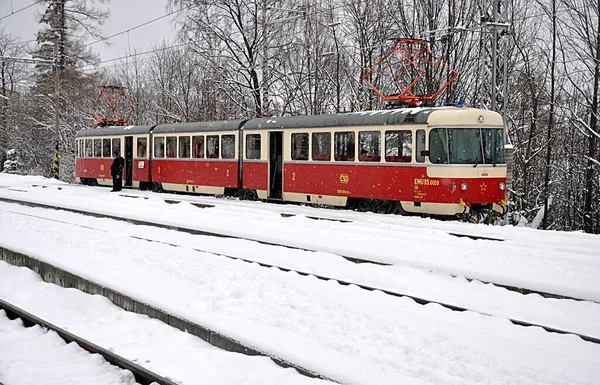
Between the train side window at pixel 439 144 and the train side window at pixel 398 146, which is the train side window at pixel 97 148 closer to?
the train side window at pixel 398 146

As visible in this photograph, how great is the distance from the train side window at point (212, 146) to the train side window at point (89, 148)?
9.46m

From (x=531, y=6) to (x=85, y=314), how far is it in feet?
71.3

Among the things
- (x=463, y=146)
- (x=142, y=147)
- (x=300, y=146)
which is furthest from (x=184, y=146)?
(x=463, y=146)

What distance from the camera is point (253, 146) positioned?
2056 centimetres

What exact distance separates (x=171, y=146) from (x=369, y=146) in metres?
10.5

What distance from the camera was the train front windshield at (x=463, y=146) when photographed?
49.4 ft

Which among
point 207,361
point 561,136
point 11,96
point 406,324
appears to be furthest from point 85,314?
point 11,96

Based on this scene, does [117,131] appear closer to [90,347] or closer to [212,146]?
[212,146]

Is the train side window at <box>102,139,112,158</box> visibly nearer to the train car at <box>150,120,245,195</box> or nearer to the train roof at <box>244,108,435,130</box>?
the train car at <box>150,120,245,195</box>

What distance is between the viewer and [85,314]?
7.70m

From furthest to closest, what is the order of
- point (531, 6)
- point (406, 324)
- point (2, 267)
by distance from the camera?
point (531, 6) → point (2, 267) → point (406, 324)

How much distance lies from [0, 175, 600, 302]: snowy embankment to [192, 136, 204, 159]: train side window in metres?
5.31

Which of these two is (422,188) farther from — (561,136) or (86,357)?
(561,136)

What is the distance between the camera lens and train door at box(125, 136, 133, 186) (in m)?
27.0
